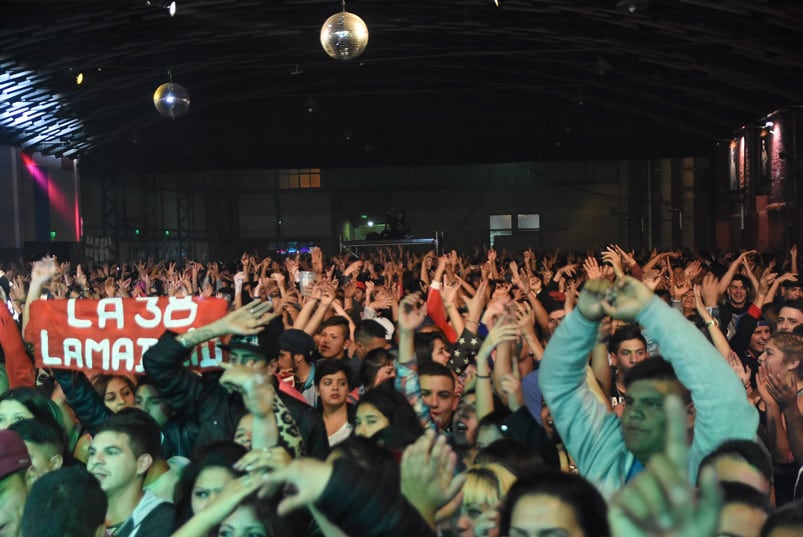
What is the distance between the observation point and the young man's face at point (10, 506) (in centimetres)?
415

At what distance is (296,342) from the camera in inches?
276

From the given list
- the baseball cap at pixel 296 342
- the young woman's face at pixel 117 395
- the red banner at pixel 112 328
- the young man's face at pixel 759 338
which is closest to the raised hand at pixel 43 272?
the red banner at pixel 112 328

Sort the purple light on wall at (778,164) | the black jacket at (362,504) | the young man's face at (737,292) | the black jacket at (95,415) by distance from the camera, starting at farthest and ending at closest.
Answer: the purple light on wall at (778,164) < the young man's face at (737,292) < the black jacket at (95,415) < the black jacket at (362,504)

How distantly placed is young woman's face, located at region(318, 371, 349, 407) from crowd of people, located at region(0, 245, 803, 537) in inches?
0.8

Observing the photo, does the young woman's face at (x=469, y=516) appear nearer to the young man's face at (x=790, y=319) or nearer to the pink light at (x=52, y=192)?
the young man's face at (x=790, y=319)

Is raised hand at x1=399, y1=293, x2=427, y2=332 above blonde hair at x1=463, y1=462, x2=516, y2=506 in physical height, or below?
above

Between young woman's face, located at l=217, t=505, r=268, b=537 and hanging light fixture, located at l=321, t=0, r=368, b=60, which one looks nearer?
young woman's face, located at l=217, t=505, r=268, b=537

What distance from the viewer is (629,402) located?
12.3 feet

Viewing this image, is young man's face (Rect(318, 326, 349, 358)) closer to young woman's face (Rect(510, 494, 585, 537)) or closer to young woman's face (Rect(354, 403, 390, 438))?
young woman's face (Rect(354, 403, 390, 438))

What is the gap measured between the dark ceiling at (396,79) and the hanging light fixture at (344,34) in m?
4.91

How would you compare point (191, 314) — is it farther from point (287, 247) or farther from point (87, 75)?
point (287, 247)

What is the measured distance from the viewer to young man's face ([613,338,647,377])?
6109mm

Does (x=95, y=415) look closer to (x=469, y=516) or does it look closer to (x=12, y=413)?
(x=12, y=413)

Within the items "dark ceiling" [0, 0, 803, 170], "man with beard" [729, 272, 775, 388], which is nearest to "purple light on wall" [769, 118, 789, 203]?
"dark ceiling" [0, 0, 803, 170]
